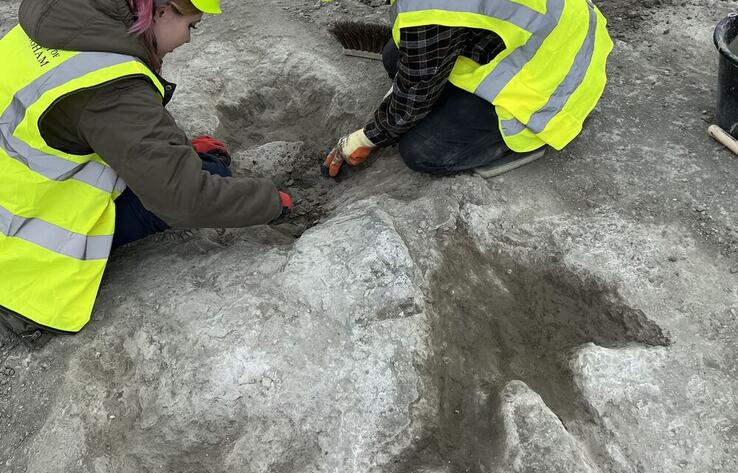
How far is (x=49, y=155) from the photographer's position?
1.76 meters

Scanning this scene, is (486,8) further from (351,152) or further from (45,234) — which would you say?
(45,234)

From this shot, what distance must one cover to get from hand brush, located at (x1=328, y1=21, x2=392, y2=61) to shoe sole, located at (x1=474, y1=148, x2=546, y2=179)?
1.19 meters

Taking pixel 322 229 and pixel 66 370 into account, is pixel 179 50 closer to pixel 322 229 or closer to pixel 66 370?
pixel 322 229

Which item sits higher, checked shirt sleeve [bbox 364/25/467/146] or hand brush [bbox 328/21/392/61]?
checked shirt sleeve [bbox 364/25/467/146]

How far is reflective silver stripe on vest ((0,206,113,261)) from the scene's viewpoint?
6.02 ft

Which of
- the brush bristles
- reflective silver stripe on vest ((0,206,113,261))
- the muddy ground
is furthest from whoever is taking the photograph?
the brush bristles

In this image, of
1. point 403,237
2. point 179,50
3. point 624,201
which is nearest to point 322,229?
point 403,237

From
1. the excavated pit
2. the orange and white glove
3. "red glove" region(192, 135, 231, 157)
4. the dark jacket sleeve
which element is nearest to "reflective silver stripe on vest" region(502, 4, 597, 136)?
the excavated pit

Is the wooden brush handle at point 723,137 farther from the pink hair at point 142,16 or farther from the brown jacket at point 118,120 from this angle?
the pink hair at point 142,16

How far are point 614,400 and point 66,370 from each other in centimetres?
171

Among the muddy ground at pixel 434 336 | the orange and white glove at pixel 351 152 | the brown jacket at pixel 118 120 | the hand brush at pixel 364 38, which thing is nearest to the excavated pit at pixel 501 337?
the muddy ground at pixel 434 336

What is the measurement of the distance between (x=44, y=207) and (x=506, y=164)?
1738 mm

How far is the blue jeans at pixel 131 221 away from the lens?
2.14 metres

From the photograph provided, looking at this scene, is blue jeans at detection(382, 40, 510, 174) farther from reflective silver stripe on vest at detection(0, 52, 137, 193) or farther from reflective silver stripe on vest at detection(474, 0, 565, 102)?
reflective silver stripe on vest at detection(0, 52, 137, 193)
